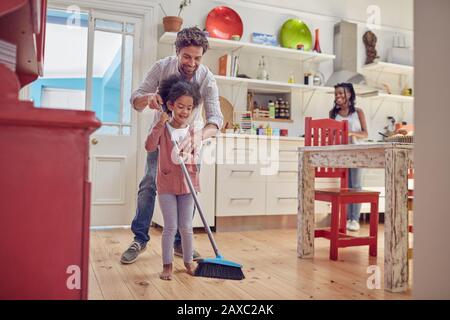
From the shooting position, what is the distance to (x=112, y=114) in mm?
3629

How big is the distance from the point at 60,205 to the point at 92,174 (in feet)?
8.68

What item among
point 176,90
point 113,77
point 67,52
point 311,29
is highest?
point 311,29

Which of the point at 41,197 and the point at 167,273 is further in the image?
the point at 167,273

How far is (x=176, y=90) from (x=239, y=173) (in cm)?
162

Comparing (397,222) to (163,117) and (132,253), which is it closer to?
(163,117)

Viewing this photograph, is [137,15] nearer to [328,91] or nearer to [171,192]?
[328,91]

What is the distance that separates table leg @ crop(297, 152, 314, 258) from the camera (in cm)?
245

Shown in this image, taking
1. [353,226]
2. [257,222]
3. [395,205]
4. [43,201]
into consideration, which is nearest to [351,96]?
[353,226]

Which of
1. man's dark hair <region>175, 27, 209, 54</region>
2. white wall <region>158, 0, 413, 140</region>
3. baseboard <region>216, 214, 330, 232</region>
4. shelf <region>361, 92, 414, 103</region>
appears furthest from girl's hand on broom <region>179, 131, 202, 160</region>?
shelf <region>361, 92, 414, 103</region>

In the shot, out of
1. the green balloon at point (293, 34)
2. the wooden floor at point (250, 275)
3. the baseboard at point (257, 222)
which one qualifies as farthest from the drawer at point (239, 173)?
the green balloon at point (293, 34)

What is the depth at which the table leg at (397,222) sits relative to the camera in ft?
5.96

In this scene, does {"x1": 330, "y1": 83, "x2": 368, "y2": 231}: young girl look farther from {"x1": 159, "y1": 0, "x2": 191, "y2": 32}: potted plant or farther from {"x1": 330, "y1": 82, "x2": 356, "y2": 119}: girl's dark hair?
{"x1": 159, "y1": 0, "x2": 191, "y2": 32}: potted plant
